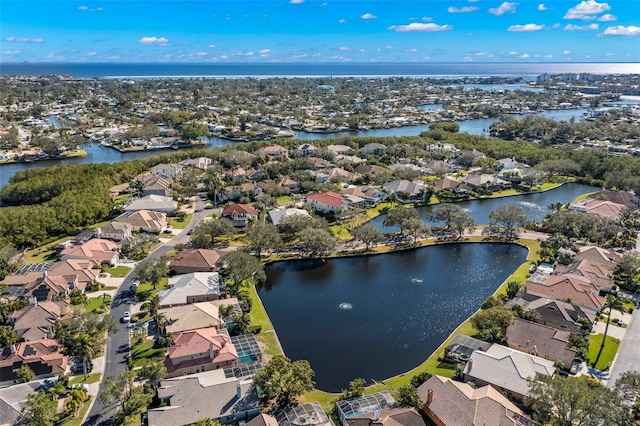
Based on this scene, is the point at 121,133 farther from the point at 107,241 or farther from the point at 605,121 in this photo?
the point at 605,121

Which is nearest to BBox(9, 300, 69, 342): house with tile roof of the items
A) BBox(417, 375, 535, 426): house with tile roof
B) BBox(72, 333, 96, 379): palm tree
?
BBox(72, 333, 96, 379): palm tree

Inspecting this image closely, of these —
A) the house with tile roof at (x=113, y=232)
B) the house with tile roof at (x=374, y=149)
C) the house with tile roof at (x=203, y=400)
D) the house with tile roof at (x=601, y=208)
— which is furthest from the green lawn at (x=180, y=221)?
the house with tile roof at (x=601, y=208)

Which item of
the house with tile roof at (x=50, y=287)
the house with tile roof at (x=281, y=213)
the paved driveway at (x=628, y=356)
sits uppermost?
the house with tile roof at (x=281, y=213)

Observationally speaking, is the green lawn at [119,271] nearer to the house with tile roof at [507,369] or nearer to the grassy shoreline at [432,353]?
the grassy shoreline at [432,353]

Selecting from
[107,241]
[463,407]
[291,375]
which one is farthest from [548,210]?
[107,241]

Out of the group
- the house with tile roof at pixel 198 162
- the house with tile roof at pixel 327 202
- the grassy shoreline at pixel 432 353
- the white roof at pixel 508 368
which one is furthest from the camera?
the house with tile roof at pixel 198 162

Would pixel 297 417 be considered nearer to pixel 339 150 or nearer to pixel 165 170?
pixel 165 170

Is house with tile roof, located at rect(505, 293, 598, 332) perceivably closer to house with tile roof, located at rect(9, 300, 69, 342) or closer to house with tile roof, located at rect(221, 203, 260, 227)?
house with tile roof, located at rect(221, 203, 260, 227)
